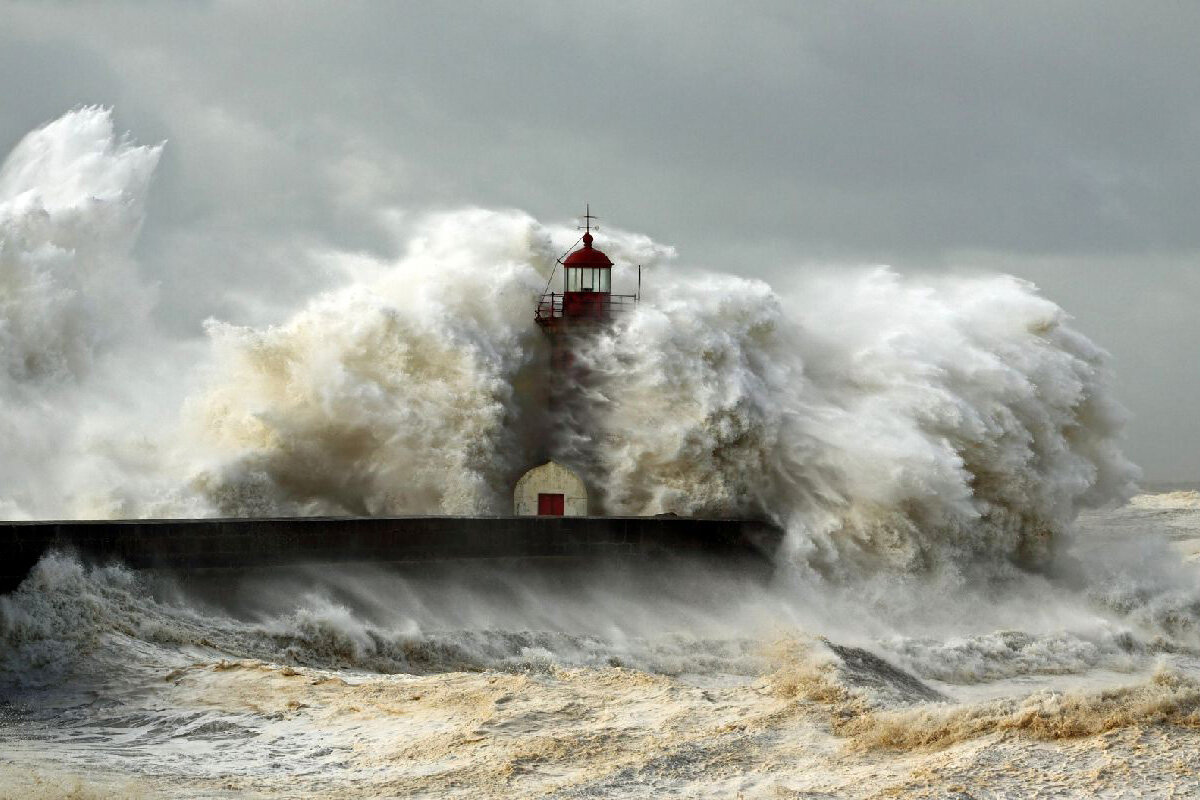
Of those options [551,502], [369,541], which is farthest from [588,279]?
[369,541]

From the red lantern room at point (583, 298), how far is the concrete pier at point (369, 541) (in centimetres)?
308

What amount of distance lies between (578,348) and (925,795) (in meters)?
10.8

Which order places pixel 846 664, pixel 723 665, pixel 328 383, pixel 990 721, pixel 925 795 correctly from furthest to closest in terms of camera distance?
1. pixel 328 383
2. pixel 723 665
3. pixel 846 664
4. pixel 990 721
5. pixel 925 795

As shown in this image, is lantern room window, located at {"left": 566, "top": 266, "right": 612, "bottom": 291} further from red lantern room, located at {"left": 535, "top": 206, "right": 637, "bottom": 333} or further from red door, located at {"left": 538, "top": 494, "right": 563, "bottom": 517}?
red door, located at {"left": 538, "top": 494, "right": 563, "bottom": 517}

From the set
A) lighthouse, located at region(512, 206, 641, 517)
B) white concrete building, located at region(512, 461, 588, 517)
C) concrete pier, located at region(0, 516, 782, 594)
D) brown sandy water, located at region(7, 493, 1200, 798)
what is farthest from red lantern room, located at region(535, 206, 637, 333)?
brown sandy water, located at region(7, 493, 1200, 798)

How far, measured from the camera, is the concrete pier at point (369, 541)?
29.5 ft

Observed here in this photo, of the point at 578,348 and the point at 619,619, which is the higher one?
the point at 578,348

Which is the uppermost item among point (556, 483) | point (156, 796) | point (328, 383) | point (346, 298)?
point (346, 298)

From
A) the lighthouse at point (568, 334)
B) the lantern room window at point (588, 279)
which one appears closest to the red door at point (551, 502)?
the lighthouse at point (568, 334)

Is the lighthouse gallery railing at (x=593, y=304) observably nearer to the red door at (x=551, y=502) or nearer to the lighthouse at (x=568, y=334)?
the lighthouse at (x=568, y=334)

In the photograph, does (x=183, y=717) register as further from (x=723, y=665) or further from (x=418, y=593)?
(x=723, y=665)

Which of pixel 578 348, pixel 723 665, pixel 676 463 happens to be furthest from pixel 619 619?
pixel 578 348

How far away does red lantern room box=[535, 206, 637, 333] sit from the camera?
1606cm

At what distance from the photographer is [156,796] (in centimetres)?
564
